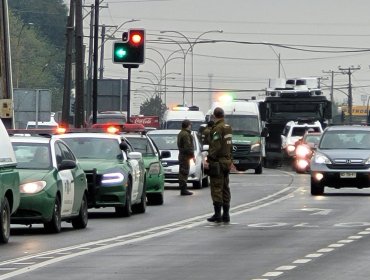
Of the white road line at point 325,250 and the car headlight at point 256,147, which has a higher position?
the white road line at point 325,250

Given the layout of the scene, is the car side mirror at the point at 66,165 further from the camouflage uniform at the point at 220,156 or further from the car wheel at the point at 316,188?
the car wheel at the point at 316,188

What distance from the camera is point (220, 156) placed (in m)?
27.0

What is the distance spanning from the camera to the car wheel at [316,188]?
3901 centimetres

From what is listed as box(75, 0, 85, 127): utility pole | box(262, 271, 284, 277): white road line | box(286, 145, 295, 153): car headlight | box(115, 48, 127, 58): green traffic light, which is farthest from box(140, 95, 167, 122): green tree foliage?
box(262, 271, 284, 277): white road line

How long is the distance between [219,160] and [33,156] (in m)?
3.31

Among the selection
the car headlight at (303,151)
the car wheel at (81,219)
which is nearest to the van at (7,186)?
the car wheel at (81,219)

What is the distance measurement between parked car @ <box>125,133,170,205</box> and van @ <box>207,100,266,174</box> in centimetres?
2367

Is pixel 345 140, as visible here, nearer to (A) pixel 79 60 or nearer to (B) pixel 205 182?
(B) pixel 205 182

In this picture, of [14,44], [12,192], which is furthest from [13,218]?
[14,44]

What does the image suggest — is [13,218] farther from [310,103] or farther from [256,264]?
[310,103]

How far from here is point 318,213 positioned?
30.2 m

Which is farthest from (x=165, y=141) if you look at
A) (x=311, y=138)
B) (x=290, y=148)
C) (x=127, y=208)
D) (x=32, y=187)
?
(x=290, y=148)

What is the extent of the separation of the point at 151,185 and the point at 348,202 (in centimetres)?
413

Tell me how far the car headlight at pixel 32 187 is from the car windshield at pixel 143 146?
11.8 meters
